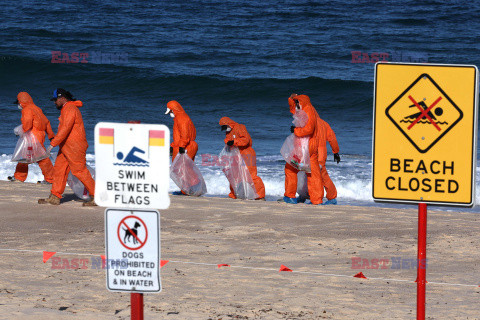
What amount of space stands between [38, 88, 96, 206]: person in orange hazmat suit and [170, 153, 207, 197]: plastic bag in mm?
2355

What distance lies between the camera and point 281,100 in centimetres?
3027

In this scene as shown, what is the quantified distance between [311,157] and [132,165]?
867cm

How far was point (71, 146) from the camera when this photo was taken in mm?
11297

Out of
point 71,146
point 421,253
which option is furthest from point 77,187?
point 421,253

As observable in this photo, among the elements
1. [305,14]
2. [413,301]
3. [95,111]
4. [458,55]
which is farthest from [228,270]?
[305,14]

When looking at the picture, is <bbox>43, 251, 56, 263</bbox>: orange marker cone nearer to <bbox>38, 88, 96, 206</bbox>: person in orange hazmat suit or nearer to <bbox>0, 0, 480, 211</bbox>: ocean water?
<bbox>38, 88, 96, 206</bbox>: person in orange hazmat suit

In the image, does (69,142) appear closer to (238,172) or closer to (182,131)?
(182,131)

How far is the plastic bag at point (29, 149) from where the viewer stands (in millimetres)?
13758

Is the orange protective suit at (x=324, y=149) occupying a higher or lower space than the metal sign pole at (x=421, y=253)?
higher

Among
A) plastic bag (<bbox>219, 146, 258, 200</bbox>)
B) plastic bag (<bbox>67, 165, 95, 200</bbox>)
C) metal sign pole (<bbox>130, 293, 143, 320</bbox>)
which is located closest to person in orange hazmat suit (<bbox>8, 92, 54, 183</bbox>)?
plastic bag (<bbox>67, 165, 95, 200</bbox>)

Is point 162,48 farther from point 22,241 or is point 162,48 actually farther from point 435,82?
point 435,82

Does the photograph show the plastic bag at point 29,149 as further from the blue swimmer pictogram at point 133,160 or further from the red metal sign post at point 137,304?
the blue swimmer pictogram at point 133,160

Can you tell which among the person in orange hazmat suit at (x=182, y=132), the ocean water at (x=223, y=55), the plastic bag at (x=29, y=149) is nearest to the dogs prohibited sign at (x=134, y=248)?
the person in orange hazmat suit at (x=182, y=132)

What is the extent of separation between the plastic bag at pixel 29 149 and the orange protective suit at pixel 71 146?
2256 mm
